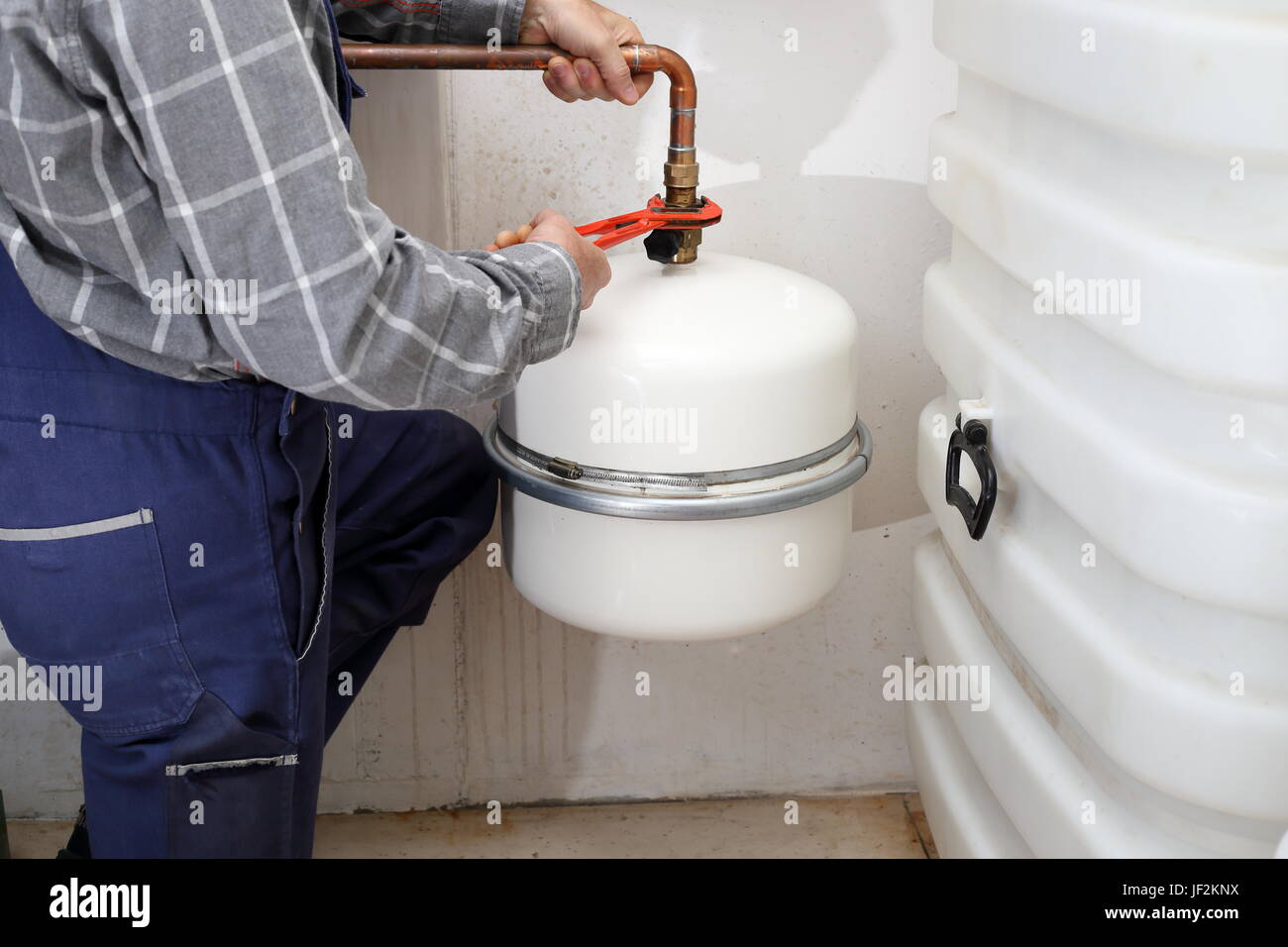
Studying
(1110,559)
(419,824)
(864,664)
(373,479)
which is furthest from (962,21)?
(419,824)

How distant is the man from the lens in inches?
31.0

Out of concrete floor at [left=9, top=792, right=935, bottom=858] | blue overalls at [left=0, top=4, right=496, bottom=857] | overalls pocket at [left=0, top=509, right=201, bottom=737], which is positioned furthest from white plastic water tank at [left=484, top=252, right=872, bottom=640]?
concrete floor at [left=9, top=792, right=935, bottom=858]

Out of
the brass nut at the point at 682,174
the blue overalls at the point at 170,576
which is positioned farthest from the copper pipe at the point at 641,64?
the blue overalls at the point at 170,576

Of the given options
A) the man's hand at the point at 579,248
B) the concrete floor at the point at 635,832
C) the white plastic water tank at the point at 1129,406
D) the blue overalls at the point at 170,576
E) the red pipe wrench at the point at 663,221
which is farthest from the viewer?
the concrete floor at the point at 635,832

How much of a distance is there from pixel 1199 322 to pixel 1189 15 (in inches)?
6.9

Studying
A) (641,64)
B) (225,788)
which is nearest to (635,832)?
(225,788)

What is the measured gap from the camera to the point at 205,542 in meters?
0.97

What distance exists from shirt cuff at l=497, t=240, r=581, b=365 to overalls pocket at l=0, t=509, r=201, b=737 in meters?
0.32

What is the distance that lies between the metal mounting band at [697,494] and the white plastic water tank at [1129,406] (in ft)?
0.45

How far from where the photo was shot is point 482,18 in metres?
1.24

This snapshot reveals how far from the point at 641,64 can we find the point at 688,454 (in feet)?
1.29

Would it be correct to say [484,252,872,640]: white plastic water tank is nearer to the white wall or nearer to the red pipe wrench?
the red pipe wrench

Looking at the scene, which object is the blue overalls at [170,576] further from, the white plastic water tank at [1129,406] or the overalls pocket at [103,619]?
the white plastic water tank at [1129,406]

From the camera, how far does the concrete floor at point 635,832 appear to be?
1591 millimetres
